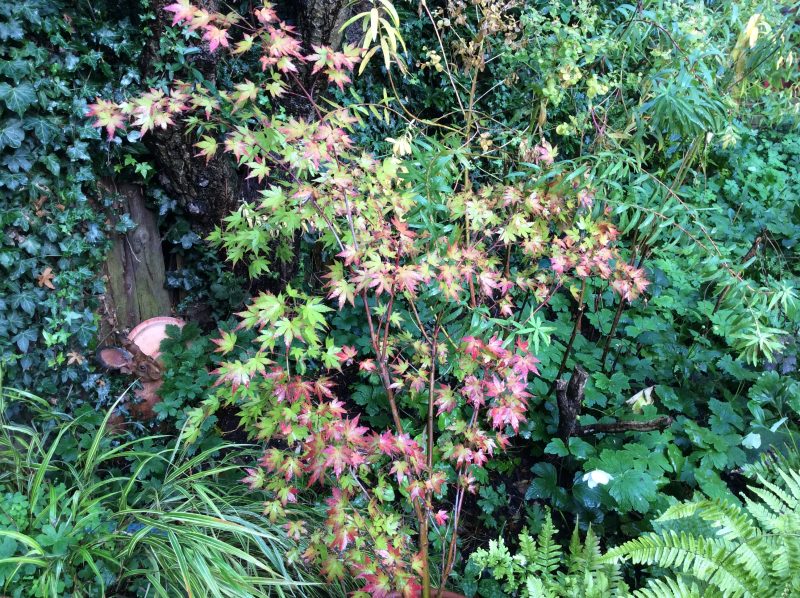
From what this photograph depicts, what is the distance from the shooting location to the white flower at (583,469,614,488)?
244 cm

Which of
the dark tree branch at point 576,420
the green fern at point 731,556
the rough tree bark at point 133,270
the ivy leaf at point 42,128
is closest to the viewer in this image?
the green fern at point 731,556

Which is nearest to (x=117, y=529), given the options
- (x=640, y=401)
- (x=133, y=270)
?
(x=133, y=270)

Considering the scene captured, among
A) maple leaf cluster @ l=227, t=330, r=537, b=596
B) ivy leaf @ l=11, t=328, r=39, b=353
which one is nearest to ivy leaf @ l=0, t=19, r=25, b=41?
ivy leaf @ l=11, t=328, r=39, b=353

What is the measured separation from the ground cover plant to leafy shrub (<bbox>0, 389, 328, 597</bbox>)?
3 cm

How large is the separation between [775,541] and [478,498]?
129 cm

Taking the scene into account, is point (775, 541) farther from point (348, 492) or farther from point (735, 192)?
point (735, 192)

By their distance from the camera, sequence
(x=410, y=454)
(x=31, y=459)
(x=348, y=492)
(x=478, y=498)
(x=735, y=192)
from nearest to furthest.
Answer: (x=410, y=454), (x=348, y=492), (x=31, y=459), (x=478, y=498), (x=735, y=192)

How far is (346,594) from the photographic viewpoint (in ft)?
7.08

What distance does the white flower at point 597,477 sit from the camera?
2.44m

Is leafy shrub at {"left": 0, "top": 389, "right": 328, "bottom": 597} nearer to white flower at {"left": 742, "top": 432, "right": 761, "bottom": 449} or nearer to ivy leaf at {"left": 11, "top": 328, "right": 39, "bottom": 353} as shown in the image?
ivy leaf at {"left": 11, "top": 328, "right": 39, "bottom": 353}

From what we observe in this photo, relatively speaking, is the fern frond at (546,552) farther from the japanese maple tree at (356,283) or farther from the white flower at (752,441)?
the white flower at (752,441)

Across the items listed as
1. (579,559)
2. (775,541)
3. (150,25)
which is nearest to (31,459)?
(150,25)

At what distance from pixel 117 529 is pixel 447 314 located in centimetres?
159

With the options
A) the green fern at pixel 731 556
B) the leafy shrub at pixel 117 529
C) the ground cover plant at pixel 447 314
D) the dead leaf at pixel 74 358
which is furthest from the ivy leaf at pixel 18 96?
the green fern at pixel 731 556
